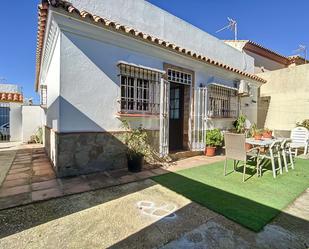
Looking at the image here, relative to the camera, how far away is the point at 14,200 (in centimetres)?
367

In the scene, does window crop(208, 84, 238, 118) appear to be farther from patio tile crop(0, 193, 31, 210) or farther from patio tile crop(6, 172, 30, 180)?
patio tile crop(0, 193, 31, 210)

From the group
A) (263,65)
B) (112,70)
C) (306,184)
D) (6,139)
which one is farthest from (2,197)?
(263,65)

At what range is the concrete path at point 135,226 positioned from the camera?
2564 millimetres

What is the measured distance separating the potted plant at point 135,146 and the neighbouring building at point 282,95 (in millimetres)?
9036

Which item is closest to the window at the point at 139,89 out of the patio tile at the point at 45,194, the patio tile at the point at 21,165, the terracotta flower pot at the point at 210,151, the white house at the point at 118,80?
the white house at the point at 118,80

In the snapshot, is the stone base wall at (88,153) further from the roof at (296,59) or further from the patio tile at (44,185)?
the roof at (296,59)

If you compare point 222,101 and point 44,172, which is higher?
point 222,101

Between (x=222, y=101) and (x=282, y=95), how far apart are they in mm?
4400

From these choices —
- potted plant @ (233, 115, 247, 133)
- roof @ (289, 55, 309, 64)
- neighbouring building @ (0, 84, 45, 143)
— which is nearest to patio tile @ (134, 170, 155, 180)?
potted plant @ (233, 115, 247, 133)

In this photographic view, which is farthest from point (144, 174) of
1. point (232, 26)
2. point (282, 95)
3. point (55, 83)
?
point (232, 26)

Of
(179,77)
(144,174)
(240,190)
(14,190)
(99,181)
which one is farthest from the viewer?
(179,77)

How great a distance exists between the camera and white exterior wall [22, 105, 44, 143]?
12.6m

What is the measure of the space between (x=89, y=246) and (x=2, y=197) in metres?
2.46

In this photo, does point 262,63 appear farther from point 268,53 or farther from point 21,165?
point 21,165
